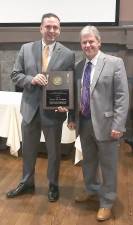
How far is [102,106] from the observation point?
8.18ft

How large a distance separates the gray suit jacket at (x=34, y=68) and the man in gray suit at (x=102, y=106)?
147mm

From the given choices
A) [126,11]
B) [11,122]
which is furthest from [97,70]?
[126,11]

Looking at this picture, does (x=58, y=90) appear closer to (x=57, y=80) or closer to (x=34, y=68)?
(x=57, y=80)

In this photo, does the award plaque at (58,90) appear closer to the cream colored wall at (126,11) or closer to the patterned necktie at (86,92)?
the patterned necktie at (86,92)

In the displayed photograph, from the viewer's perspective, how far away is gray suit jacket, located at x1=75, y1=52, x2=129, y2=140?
2.44 m

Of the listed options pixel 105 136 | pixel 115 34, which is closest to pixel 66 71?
pixel 105 136

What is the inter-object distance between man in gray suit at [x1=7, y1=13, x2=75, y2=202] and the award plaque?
6cm

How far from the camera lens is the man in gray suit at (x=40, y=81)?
2.68 meters

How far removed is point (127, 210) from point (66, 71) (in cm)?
122

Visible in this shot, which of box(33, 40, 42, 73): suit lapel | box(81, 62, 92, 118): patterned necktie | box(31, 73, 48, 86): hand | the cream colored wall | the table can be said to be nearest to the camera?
box(81, 62, 92, 118): patterned necktie

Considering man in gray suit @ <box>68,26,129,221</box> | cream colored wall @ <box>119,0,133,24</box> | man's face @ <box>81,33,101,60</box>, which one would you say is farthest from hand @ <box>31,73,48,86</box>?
cream colored wall @ <box>119,0,133,24</box>

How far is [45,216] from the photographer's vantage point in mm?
2744

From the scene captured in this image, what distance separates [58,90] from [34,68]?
0.27 meters

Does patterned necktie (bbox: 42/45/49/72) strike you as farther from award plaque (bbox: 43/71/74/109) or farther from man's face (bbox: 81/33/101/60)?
man's face (bbox: 81/33/101/60)
